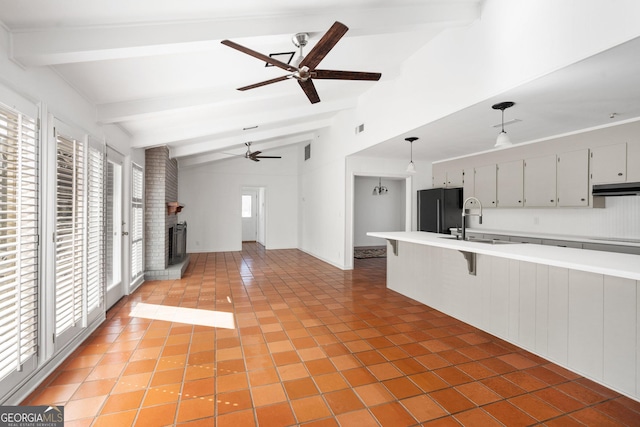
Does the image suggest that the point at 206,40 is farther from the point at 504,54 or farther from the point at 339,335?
the point at 339,335

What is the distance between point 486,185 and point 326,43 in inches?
176

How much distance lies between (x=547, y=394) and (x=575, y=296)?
783 mm

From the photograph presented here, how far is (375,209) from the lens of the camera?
9.91 metres

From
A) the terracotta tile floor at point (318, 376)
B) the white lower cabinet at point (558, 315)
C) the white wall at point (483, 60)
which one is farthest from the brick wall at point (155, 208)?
the white lower cabinet at point (558, 315)

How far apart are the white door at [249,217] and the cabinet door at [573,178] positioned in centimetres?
937

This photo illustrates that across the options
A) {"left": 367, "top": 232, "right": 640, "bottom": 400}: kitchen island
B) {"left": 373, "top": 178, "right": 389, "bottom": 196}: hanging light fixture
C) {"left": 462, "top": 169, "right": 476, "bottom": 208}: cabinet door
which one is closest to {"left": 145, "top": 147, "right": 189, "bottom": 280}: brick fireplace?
{"left": 367, "top": 232, "right": 640, "bottom": 400}: kitchen island

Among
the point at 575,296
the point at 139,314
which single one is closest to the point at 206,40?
the point at 139,314

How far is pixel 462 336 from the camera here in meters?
3.03

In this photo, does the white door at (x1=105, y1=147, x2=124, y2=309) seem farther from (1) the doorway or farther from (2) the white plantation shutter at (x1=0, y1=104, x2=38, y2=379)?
(1) the doorway

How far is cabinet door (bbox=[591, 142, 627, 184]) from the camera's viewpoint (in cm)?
368

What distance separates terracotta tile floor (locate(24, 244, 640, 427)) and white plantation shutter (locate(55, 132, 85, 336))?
41cm

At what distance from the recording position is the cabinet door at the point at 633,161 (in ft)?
11.6

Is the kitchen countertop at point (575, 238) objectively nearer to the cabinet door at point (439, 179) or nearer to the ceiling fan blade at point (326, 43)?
the cabinet door at point (439, 179)

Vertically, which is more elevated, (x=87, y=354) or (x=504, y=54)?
(x=504, y=54)
